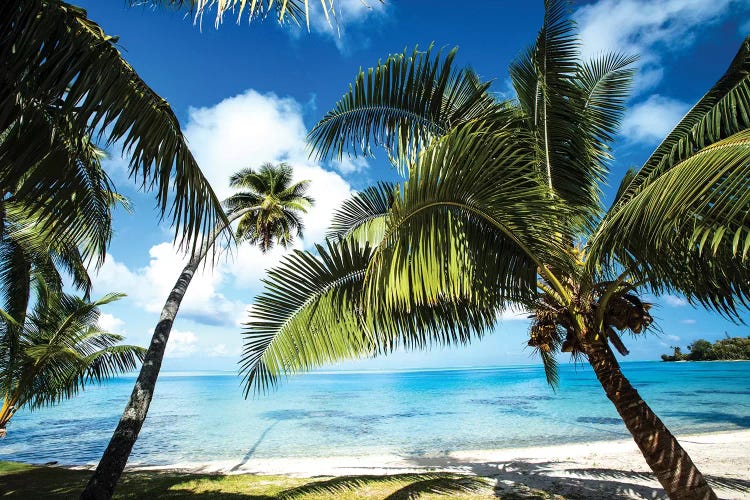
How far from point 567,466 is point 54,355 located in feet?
41.9

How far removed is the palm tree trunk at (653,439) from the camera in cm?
350

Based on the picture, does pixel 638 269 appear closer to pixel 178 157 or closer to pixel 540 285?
pixel 540 285

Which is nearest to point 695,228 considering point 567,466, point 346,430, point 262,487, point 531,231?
point 531,231

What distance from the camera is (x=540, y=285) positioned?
4.28 meters

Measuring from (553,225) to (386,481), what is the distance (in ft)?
20.0

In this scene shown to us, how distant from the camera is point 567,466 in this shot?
9.51 meters

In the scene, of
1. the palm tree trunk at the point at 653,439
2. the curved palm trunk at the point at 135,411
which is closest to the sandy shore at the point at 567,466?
the palm tree trunk at the point at 653,439

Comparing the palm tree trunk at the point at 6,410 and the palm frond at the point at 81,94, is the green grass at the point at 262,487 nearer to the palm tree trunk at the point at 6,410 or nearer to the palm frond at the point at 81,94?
the palm tree trunk at the point at 6,410

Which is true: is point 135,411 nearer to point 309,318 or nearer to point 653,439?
point 309,318

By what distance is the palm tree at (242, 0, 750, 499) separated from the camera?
295 centimetres

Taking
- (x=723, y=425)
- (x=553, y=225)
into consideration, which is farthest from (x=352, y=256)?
(x=723, y=425)

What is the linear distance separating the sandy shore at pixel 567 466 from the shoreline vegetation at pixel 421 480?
2 centimetres

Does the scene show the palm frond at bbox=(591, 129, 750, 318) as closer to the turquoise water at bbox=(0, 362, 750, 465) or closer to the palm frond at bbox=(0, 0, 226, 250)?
the palm frond at bbox=(0, 0, 226, 250)

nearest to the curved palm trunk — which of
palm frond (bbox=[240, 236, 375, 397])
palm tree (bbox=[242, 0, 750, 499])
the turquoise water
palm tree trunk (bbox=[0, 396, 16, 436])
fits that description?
palm frond (bbox=[240, 236, 375, 397])
